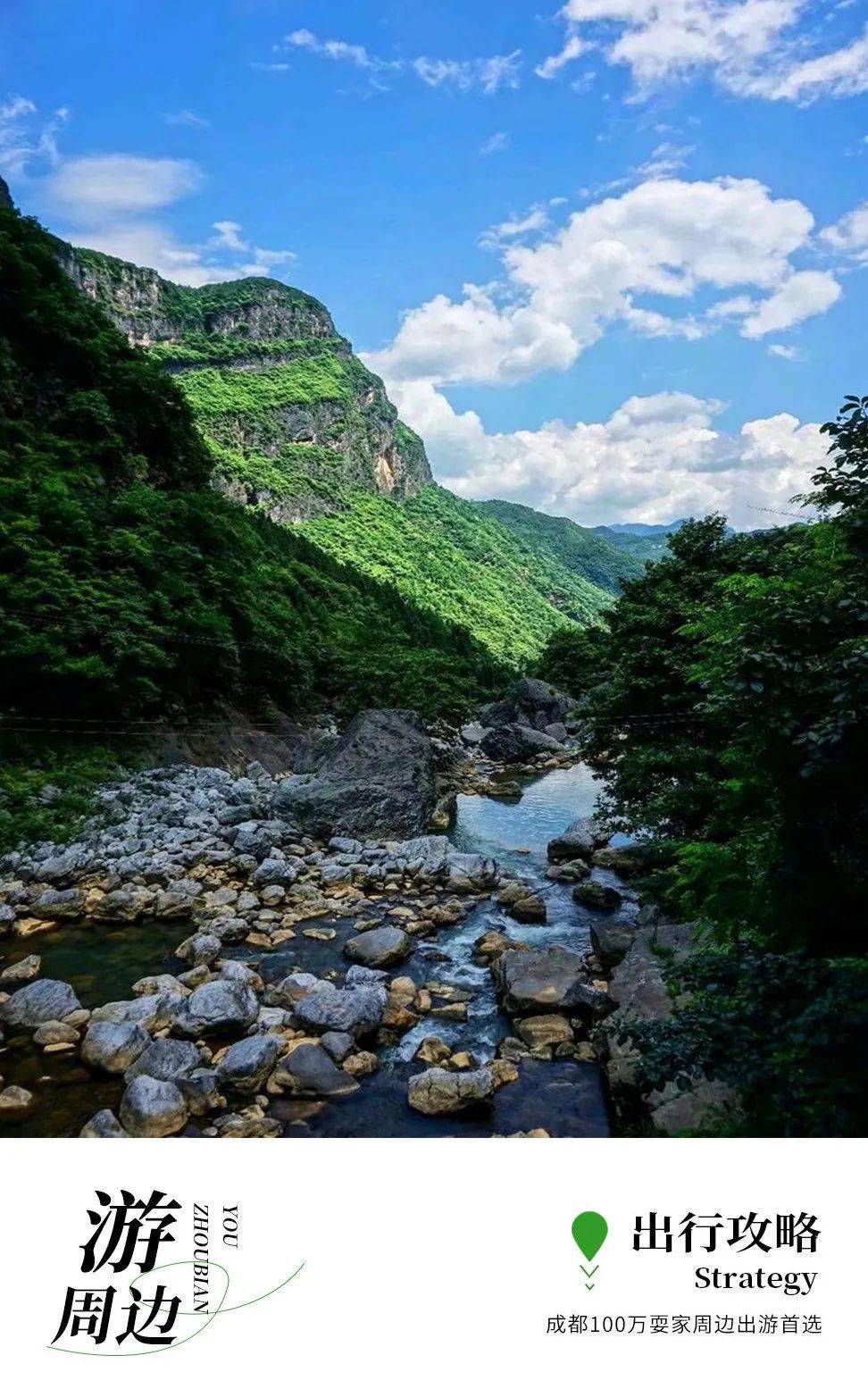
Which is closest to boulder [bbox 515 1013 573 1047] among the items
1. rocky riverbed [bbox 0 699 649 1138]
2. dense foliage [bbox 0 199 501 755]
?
rocky riverbed [bbox 0 699 649 1138]

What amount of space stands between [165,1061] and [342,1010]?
1807mm

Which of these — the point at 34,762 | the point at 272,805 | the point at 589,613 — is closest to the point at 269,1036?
the point at 272,805

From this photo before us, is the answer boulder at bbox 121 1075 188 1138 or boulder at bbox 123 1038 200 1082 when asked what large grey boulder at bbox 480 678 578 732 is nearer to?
boulder at bbox 123 1038 200 1082

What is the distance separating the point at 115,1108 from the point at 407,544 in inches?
3544

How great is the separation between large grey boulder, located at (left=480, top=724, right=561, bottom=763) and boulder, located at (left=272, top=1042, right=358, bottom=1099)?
21413mm

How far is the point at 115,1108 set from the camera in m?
5.84

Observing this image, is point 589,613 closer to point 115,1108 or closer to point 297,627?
point 297,627

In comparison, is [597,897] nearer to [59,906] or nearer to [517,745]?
[59,906]

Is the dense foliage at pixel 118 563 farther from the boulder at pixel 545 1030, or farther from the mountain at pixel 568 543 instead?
the mountain at pixel 568 543

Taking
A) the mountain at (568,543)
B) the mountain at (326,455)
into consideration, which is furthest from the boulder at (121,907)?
the mountain at (568,543)

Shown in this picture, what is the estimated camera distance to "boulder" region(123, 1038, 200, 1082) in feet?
19.9

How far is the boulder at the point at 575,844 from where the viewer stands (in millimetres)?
13664

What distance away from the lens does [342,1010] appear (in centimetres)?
721
